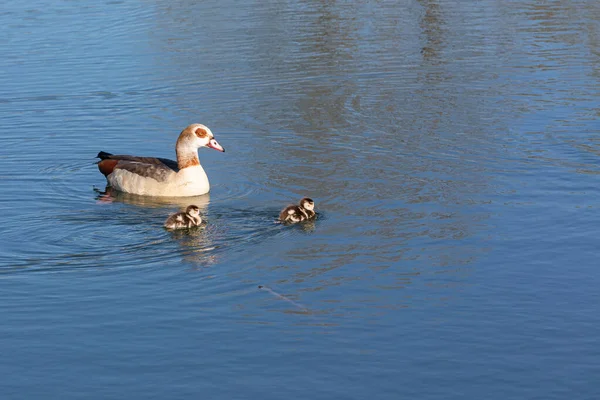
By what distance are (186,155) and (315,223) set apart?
3181mm

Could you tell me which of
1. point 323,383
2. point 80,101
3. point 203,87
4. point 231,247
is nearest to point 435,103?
point 203,87

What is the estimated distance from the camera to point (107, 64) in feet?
85.7

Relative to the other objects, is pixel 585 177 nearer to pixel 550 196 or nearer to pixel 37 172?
pixel 550 196

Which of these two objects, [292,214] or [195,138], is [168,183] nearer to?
[195,138]

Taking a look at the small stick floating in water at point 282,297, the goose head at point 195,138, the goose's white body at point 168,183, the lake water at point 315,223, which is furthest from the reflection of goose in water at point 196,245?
the goose head at point 195,138

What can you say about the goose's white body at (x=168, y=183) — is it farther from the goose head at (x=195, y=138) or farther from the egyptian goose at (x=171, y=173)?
the goose head at (x=195, y=138)

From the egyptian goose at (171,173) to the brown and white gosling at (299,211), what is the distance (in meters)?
2.56

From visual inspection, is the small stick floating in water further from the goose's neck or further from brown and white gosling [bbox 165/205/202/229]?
the goose's neck

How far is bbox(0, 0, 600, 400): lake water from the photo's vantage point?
32.9 ft

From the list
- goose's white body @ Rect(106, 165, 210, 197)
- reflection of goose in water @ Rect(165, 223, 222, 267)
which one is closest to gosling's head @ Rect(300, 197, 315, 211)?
reflection of goose in water @ Rect(165, 223, 222, 267)

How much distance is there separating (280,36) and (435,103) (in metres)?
8.40

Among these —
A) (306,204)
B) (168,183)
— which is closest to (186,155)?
(168,183)

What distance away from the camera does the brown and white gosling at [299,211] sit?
14141 mm

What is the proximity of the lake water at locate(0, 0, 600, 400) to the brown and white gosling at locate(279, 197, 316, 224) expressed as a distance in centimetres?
22
